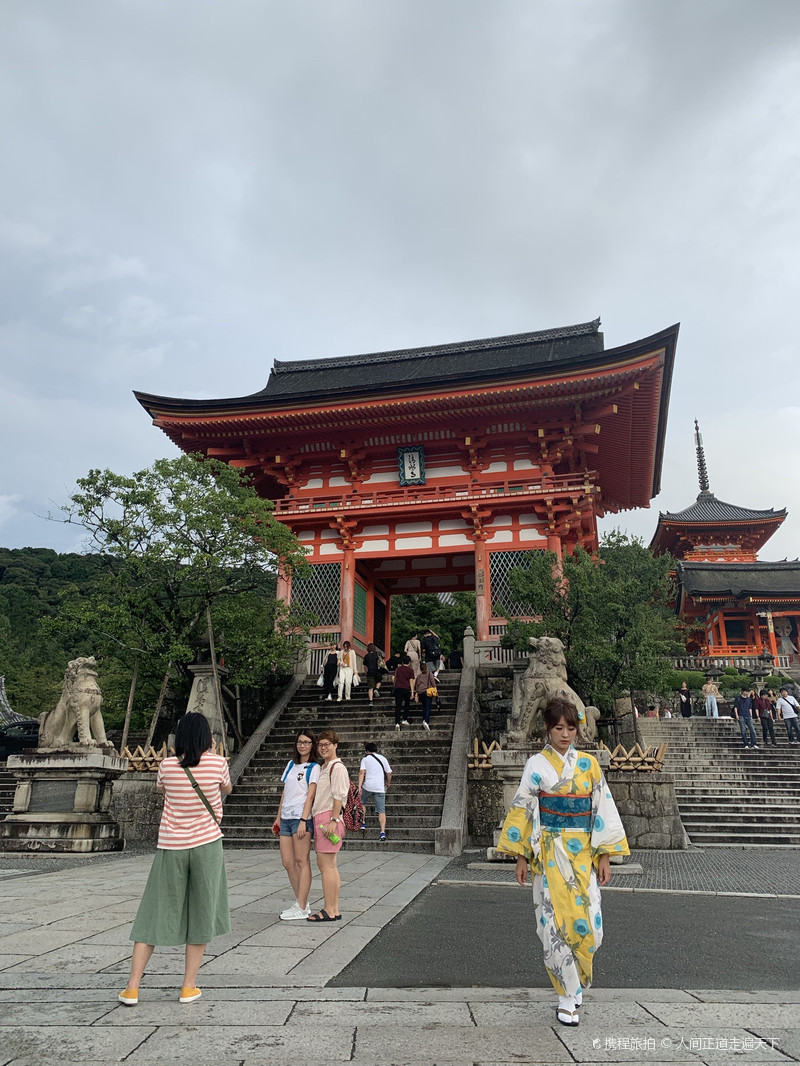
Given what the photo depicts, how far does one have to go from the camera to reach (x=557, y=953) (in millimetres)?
3291

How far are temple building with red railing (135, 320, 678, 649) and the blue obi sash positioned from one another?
14.0 metres

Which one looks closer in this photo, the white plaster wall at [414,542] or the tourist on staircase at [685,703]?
the white plaster wall at [414,542]

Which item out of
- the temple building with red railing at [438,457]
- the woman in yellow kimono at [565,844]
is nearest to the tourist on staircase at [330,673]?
the temple building with red railing at [438,457]

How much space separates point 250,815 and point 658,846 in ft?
20.5

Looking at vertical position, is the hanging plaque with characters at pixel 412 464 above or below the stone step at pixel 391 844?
above

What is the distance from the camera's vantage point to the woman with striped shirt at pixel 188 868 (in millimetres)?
3430

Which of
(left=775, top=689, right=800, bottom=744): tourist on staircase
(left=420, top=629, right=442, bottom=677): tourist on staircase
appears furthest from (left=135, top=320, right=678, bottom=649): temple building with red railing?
(left=775, top=689, right=800, bottom=744): tourist on staircase

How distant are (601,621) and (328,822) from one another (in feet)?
31.6

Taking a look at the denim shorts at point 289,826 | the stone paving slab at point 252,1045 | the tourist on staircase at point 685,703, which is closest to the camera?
the stone paving slab at point 252,1045

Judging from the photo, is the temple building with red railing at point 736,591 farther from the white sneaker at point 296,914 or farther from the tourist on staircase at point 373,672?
the white sneaker at point 296,914

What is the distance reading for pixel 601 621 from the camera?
1380 cm

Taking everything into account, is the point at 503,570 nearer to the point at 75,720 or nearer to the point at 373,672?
the point at 373,672

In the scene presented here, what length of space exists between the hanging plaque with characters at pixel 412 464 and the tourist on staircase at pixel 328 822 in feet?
48.6

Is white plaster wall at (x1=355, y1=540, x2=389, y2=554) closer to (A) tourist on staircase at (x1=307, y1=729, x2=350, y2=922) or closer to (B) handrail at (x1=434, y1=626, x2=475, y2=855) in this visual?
(B) handrail at (x1=434, y1=626, x2=475, y2=855)
